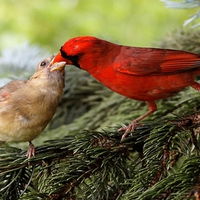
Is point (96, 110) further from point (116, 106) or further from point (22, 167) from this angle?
point (22, 167)

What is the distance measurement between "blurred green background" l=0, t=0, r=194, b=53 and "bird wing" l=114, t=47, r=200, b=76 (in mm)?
3439

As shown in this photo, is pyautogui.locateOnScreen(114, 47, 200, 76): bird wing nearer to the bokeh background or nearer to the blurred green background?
the bokeh background

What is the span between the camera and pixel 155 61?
2.14 m

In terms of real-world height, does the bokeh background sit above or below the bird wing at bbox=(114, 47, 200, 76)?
below

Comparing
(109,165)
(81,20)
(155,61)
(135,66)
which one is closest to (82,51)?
(135,66)

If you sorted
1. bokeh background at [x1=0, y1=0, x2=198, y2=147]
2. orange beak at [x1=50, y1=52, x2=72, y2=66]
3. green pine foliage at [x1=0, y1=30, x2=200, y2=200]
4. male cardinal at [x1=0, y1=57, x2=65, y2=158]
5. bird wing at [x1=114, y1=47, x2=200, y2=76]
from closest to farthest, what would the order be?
green pine foliage at [x1=0, y1=30, x2=200, y2=200] → male cardinal at [x1=0, y1=57, x2=65, y2=158] → orange beak at [x1=50, y1=52, x2=72, y2=66] → bird wing at [x1=114, y1=47, x2=200, y2=76] → bokeh background at [x1=0, y1=0, x2=198, y2=147]

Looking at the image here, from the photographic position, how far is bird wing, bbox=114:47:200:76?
2.09 meters

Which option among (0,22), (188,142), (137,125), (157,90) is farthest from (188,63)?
→ (0,22)

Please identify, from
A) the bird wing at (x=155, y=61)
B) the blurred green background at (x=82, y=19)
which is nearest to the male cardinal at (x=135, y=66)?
the bird wing at (x=155, y=61)

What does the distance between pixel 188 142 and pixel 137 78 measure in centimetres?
49

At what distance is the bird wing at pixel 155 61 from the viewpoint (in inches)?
82.2

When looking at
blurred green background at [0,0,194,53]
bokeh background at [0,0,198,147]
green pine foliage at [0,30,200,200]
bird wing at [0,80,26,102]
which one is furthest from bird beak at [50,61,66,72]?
blurred green background at [0,0,194,53]

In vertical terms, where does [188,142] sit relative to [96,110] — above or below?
above

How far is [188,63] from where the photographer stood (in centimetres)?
211
